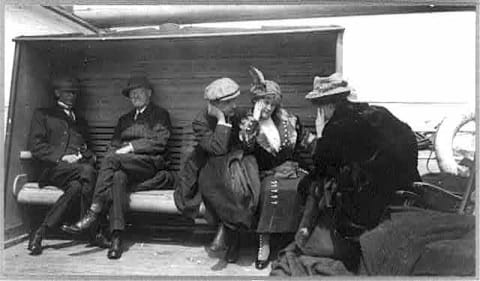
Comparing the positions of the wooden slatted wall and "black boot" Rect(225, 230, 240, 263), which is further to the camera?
the wooden slatted wall

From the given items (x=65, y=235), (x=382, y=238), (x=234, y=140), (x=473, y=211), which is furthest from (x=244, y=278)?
(x=65, y=235)

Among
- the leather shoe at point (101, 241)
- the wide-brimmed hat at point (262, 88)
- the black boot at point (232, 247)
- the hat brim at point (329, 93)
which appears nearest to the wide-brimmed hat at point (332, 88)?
the hat brim at point (329, 93)

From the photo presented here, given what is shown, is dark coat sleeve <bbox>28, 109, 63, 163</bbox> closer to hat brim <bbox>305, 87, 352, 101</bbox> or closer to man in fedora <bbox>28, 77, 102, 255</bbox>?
man in fedora <bbox>28, 77, 102, 255</bbox>

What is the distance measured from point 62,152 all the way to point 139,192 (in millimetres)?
594

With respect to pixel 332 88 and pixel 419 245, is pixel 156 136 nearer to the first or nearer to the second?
pixel 332 88

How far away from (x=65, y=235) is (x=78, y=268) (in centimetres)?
65

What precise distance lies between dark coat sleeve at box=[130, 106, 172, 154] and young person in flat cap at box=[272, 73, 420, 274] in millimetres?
1107

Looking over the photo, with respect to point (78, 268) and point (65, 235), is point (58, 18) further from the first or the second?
point (78, 268)

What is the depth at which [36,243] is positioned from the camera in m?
3.03

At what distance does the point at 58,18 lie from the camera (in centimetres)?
348

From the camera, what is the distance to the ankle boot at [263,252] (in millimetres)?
2812

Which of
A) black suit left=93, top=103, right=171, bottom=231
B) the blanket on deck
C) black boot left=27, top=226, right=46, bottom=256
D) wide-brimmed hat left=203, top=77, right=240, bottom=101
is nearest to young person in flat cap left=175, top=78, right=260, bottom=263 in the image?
wide-brimmed hat left=203, top=77, right=240, bottom=101

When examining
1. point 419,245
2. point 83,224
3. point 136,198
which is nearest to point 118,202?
point 136,198

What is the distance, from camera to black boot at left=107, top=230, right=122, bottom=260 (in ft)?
9.73
